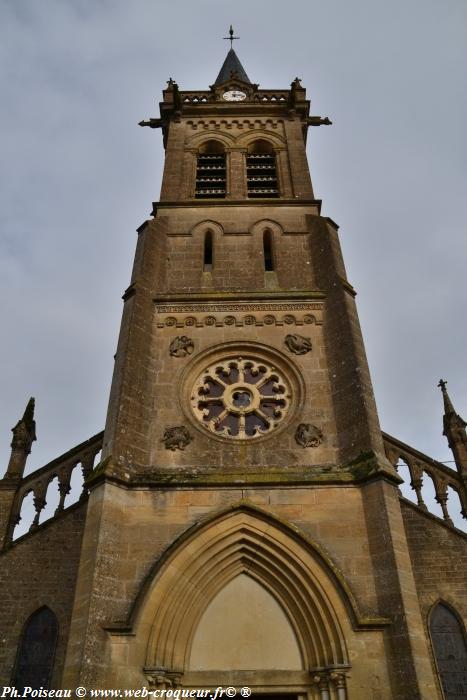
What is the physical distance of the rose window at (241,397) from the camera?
39.0ft

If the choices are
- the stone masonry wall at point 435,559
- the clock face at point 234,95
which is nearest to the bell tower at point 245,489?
the stone masonry wall at point 435,559

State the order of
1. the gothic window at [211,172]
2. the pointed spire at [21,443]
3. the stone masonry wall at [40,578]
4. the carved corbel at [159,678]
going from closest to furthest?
the carved corbel at [159,678]
the stone masonry wall at [40,578]
the pointed spire at [21,443]
the gothic window at [211,172]

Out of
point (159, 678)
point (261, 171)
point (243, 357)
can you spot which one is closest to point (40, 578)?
point (159, 678)

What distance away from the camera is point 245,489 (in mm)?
10453

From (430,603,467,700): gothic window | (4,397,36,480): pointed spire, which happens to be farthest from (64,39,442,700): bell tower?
(4,397,36,480): pointed spire

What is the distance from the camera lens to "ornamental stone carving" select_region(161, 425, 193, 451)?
11.3 m

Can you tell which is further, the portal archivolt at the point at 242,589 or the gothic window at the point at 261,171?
the gothic window at the point at 261,171

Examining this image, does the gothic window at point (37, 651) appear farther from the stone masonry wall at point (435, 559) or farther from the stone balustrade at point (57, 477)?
the stone masonry wall at point (435, 559)

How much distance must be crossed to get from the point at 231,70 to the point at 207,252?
14710 mm

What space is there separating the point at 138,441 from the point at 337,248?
723cm

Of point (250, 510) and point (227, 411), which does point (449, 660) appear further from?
point (227, 411)

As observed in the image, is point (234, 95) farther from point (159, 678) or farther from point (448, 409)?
point (159, 678)

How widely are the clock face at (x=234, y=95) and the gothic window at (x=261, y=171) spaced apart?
4.62 m

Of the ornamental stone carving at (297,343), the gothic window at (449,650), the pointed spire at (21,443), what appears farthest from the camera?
the pointed spire at (21,443)
